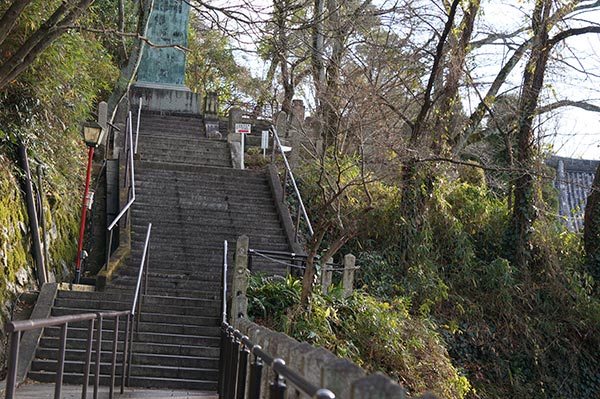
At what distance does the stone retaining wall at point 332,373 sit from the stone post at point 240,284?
6021mm

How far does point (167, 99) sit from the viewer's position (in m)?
26.5

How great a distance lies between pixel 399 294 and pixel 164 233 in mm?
4683

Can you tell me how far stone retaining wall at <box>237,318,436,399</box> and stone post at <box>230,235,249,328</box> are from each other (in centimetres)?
602

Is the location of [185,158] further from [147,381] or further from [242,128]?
[147,381]

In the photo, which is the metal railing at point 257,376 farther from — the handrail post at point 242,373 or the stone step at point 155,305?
the stone step at point 155,305

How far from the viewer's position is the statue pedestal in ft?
86.4

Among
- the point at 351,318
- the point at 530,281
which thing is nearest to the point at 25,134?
the point at 351,318

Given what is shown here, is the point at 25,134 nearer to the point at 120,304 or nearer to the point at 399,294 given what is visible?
the point at 120,304

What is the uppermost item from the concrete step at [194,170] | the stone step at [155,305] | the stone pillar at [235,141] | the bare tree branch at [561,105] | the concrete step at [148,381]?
the bare tree branch at [561,105]

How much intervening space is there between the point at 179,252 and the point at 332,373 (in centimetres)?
1258

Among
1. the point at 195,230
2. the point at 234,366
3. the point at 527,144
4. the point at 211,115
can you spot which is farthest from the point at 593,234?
the point at 234,366

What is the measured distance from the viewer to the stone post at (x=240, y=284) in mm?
11055

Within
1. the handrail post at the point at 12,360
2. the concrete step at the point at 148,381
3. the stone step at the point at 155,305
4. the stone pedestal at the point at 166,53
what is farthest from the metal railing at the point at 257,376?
the stone pedestal at the point at 166,53

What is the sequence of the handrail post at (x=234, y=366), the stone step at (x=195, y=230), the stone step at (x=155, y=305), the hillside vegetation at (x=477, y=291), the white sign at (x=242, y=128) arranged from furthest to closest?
the white sign at (x=242, y=128)
the stone step at (x=195, y=230)
the hillside vegetation at (x=477, y=291)
the stone step at (x=155, y=305)
the handrail post at (x=234, y=366)
